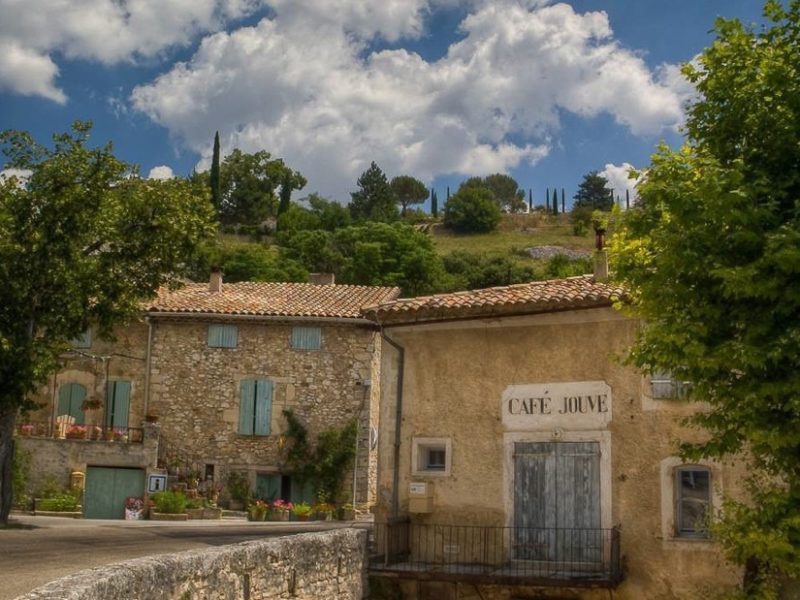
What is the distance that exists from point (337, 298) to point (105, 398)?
26.3ft

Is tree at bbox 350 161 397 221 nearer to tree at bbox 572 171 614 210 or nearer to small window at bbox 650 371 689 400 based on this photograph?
tree at bbox 572 171 614 210

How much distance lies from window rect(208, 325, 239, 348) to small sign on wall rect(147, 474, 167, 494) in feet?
14.3

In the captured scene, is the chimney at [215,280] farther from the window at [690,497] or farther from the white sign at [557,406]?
the window at [690,497]

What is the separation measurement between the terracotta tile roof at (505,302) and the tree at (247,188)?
217 ft

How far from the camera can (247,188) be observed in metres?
83.3

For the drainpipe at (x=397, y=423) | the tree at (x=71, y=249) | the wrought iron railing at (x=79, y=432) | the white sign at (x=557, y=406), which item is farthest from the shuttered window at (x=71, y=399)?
the white sign at (x=557, y=406)

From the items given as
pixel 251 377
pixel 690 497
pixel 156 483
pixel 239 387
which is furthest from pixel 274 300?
pixel 690 497

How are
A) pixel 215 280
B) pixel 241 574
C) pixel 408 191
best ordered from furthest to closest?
pixel 408 191
pixel 215 280
pixel 241 574

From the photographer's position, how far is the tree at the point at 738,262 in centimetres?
985

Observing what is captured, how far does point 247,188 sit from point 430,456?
6822 cm

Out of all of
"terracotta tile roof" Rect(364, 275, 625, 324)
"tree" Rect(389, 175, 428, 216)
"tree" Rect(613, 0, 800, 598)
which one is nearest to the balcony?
"terracotta tile roof" Rect(364, 275, 625, 324)

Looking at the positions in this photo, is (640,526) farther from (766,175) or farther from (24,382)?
(24,382)

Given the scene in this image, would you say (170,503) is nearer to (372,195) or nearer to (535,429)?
(535,429)

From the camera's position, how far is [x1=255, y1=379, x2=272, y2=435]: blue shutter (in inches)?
1240
